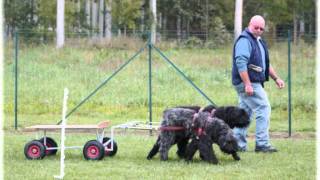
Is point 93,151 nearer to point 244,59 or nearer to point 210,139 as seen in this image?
point 210,139

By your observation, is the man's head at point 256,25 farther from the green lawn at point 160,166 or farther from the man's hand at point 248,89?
the green lawn at point 160,166

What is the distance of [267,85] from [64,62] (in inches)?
197

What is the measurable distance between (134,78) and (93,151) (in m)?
7.18

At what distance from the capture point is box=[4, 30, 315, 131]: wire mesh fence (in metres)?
14.6

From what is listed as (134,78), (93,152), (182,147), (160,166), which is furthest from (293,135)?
(134,78)

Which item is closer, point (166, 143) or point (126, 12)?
point (166, 143)

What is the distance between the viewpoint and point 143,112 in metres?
14.6

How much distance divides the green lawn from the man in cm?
33

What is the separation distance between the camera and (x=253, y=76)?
920cm

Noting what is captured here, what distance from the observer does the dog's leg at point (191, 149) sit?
8.38 metres

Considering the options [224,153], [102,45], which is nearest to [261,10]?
[102,45]

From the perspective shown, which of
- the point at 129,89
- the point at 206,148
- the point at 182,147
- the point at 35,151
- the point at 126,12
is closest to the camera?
the point at 206,148

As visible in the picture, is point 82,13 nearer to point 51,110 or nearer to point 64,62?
point 64,62

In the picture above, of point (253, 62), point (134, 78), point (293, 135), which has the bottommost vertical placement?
point (293, 135)
